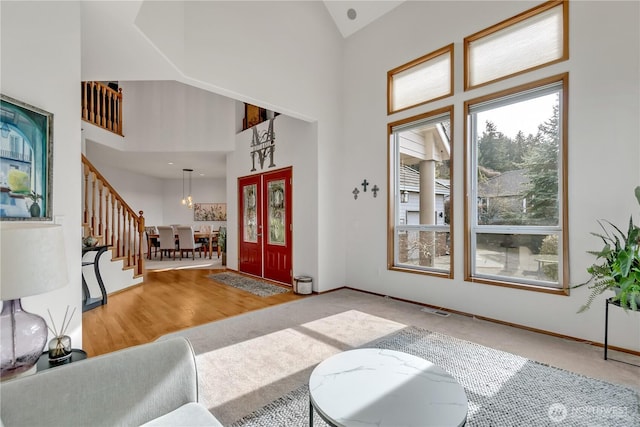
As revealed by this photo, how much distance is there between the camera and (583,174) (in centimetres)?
282

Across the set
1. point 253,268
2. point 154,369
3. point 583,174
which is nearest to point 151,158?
point 253,268

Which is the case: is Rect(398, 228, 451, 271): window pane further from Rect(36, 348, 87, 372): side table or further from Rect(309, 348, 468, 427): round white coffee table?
Rect(36, 348, 87, 372): side table

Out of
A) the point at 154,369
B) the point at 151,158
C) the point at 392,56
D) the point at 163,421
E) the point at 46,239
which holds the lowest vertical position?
the point at 163,421

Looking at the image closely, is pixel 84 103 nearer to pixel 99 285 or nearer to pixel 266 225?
pixel 99 285

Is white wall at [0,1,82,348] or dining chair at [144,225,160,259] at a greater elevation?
white wall at [0,1,82,348]

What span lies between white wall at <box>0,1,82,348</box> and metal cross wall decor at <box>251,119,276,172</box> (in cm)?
345

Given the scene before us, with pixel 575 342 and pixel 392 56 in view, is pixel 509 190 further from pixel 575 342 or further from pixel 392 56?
pixel 392 56

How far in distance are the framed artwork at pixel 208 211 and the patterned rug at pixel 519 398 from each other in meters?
9.30

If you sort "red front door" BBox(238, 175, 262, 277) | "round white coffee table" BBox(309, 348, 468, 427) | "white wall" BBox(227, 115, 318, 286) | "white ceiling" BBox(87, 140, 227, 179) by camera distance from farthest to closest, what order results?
"white ceiling" BBox(87, 140, 227, 179) → "red front door" BBox(238, 175, 262, 277) → "white wall" BBox(227, 115, 318, 286) → "round white coffee table" BBox(309, 348, 468, 427)

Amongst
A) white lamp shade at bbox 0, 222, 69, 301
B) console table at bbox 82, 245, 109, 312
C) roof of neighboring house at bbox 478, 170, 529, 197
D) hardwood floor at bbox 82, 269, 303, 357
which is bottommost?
hardwood floor at bbox 82, 269, 303, 357

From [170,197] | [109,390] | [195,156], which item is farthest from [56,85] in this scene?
[170,197]

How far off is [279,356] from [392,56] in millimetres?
4291

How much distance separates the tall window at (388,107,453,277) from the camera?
12.8 ft

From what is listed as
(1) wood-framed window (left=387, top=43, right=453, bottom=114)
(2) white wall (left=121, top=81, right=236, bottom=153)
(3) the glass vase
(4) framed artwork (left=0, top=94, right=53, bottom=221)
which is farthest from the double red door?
(3) the glass vase
